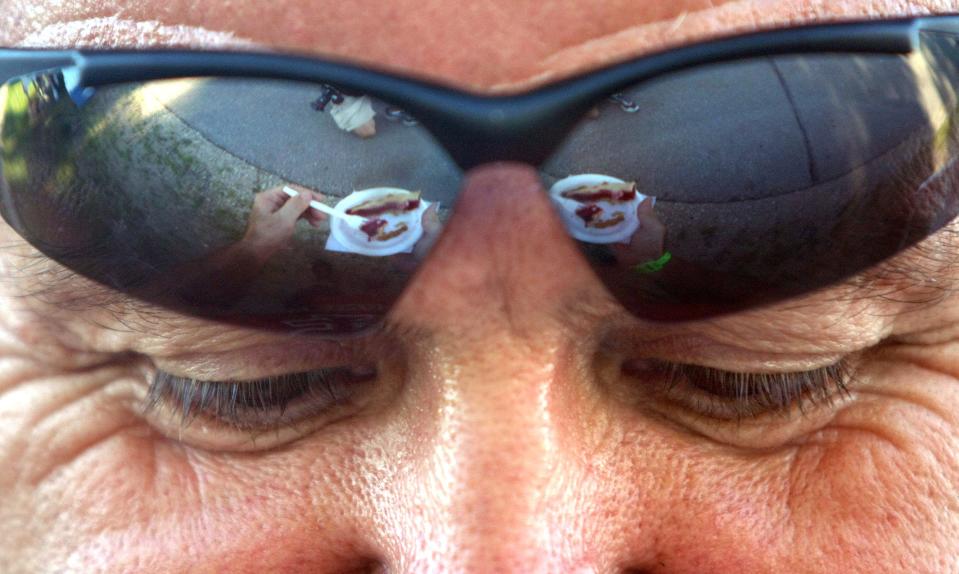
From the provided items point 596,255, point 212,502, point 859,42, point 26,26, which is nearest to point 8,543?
point 212,502

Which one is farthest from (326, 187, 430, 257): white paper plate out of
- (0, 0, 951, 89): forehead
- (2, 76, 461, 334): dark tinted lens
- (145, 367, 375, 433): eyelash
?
(145, 367, 375, 433): eyelash

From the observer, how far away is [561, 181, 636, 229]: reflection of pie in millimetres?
910

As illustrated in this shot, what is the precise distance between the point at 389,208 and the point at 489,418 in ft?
0.91

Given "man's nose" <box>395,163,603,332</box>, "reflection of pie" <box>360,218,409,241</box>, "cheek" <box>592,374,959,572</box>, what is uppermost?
"reflection of pie" <box>360,218,409,241</box>

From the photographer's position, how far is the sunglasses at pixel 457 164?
88 cm

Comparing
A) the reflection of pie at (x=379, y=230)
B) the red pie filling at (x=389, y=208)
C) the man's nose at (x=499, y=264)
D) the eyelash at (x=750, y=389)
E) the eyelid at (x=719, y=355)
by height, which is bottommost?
the eyelash at (x=750, y=389)

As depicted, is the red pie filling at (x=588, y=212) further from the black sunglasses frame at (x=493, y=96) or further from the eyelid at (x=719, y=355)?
the eyelid at (x=719, y=355)

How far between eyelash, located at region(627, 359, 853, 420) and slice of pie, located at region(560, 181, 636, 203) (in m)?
0.34

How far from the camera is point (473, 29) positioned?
87 cm

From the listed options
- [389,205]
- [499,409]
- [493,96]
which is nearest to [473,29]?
[493,96]

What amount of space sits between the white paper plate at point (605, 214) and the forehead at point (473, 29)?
0.11 m

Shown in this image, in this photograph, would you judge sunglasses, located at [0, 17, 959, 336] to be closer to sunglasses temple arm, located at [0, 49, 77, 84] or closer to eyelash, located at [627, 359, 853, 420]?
sunglasses temple arm, located at [0, 49, 77, 84]

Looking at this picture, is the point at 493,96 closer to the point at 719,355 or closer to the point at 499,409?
the point at 499,409

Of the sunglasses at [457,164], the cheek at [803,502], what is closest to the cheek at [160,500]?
the sunglasses at [457,164]
